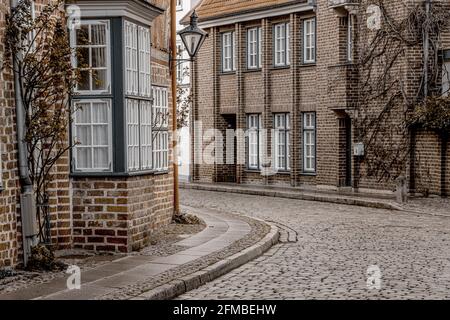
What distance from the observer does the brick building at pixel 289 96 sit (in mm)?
25750

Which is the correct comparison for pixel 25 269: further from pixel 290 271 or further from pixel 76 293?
pixel 290 271

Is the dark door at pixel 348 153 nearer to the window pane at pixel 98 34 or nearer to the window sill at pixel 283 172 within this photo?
the window sill at pixel 283 172

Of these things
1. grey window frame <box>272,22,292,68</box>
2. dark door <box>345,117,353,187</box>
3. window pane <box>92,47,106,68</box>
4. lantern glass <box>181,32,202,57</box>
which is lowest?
dark door <box>345,117,353,187</box>

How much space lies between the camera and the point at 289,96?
95.7 ft

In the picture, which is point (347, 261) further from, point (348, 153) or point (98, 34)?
point (348, 153)

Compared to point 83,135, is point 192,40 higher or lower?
higher

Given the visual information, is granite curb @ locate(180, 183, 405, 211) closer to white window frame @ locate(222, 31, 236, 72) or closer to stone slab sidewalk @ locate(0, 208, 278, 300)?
white window frame @ locate(222, 31, 236, 72)

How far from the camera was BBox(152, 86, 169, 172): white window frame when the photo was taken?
15.7 m

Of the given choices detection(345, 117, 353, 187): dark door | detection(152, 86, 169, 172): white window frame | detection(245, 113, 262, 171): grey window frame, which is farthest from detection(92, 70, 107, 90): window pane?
detection(245, 113, 262, 171): grey window frame

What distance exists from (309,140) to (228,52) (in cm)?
602

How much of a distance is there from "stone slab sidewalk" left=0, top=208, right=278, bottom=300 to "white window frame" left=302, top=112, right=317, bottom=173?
13.7 m

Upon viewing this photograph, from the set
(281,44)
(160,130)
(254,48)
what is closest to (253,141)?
(254,48)

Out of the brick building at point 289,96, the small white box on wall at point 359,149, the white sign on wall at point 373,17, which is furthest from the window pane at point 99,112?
the white sign on wall at point 373,17

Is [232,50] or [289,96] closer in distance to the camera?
[289,96]
